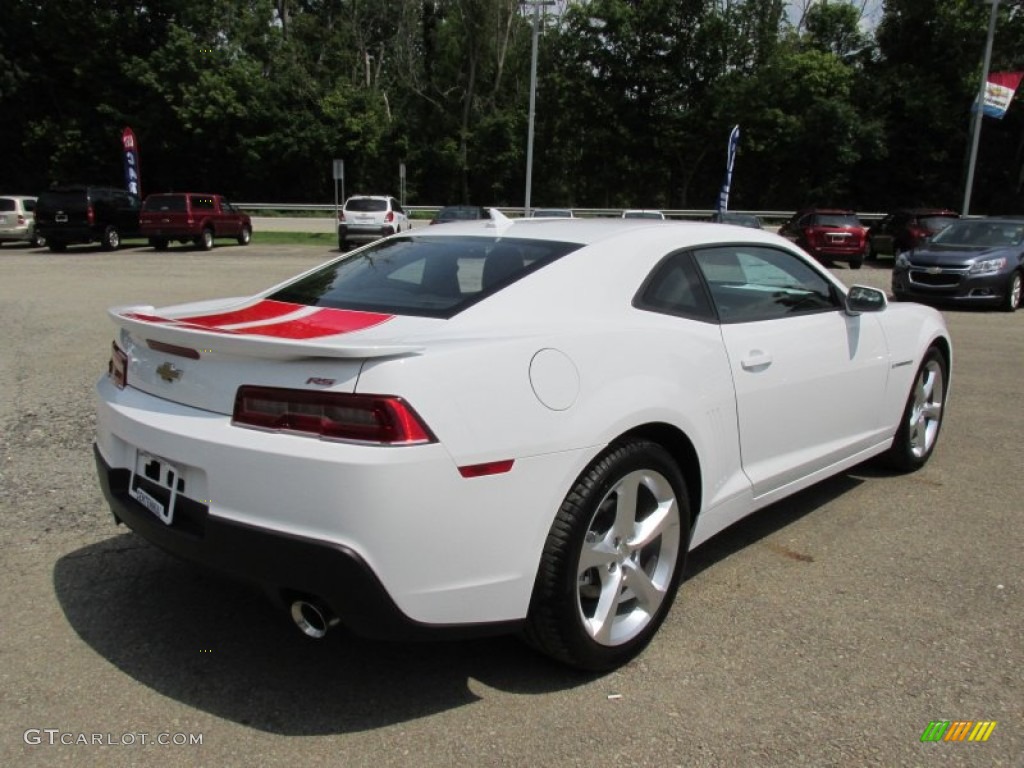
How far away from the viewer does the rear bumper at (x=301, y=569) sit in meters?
2.31

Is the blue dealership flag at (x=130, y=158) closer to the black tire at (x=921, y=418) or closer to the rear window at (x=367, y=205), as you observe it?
the rear window at (x=367, y=205)

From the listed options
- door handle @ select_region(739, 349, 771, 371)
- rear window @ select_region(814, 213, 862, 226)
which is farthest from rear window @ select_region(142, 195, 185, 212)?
door handle @ select_region(739, 349, 771, 371)

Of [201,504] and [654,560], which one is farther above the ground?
[201,504]

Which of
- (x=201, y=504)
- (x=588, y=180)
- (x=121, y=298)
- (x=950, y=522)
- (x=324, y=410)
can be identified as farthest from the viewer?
(x=588, y=180)

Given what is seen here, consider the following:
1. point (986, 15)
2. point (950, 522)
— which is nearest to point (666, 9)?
point (986, 15)

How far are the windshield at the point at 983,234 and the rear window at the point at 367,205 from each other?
17.1 metres

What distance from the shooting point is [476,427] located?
7.94 ft

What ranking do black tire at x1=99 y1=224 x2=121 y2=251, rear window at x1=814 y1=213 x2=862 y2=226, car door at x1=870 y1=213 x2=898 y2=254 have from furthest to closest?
black tire at x1=99 y1=224 x2=121 y2=251, car door at x1=870 y1=213 x2=898 y2=254, rear window at x1=814 y1=213 x2=862 y2=226

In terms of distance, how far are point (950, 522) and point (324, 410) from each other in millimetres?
3477

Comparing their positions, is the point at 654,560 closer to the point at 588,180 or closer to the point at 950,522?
the point at 950,522

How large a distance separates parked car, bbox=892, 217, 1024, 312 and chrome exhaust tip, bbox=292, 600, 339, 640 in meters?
13.7

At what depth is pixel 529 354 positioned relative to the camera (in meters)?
2.61

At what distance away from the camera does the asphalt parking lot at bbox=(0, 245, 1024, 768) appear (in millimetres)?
2480

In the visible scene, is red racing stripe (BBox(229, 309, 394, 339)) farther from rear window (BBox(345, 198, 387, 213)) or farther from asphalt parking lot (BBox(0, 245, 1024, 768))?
rear window (BBox(345, 198, 387, 213))
